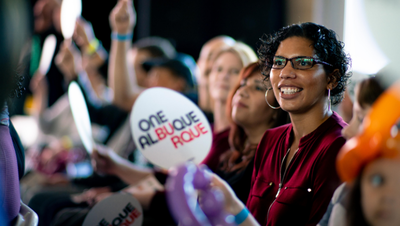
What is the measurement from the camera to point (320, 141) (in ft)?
4.25

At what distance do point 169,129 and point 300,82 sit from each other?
61 centimetres

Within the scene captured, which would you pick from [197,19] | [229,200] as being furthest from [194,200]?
[197,19]

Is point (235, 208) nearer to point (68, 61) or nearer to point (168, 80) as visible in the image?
point (168, 80)

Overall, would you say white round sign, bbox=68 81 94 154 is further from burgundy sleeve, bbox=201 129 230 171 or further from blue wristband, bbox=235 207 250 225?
blue wristband, bbox=235 207 250 225

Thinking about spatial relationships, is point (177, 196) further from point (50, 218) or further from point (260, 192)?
point (50, 218)

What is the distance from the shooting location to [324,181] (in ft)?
3.92

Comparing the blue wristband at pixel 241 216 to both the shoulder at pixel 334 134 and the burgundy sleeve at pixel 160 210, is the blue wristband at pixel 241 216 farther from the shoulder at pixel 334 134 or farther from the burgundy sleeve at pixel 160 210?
the burgundy sleeve at pixel 160 210

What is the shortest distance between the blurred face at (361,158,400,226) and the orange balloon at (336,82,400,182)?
0.06ft

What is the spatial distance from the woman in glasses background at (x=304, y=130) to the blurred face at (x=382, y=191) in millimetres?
369

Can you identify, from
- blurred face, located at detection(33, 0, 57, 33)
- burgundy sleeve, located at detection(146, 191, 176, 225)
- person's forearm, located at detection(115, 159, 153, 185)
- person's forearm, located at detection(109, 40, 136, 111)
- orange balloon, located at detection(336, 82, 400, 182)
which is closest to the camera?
orange balloon, located at detection(336, 82, 400, 182)

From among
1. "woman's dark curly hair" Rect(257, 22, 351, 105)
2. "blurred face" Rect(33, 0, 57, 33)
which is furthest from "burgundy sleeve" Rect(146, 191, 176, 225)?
"blurred face" Rect(33, 0, 57, 33)

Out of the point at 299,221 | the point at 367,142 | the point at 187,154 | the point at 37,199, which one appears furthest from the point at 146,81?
the point at 367,142

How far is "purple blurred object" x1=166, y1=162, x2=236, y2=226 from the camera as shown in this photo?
95cm

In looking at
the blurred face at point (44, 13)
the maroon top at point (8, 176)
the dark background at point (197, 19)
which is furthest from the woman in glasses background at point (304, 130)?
the dark background at point (197, 19)
